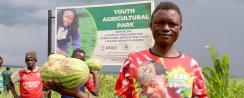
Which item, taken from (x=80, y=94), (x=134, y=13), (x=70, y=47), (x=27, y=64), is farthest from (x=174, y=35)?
(x=70, y=47)

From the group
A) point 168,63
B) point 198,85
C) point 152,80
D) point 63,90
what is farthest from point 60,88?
point 198,85

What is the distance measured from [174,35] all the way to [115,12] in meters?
9.28

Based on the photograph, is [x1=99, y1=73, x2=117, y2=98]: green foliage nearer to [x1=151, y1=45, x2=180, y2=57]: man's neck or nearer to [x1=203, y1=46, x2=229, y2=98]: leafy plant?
[x1=203, y1=46, x2=229, y2=98]: leafy plant

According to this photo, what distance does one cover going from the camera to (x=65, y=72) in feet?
10.1

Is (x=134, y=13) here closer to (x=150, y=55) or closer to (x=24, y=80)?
(x=24, y=80)

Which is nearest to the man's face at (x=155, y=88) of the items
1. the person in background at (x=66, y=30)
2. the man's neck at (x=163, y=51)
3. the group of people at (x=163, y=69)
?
the group of people at (x=163, y=69)

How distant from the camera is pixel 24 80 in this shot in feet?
29.7

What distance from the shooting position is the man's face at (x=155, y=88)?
3256 millimetres

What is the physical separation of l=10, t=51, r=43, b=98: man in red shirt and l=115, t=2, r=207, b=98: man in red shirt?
5.58 meters

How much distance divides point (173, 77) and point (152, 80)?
15 cm

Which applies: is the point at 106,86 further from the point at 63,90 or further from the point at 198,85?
the point at 63,90

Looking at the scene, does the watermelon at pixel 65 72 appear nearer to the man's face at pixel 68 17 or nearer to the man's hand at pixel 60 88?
the man's hand at pixel 60 88

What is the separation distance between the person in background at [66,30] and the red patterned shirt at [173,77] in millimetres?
9549

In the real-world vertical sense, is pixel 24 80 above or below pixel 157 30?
below
